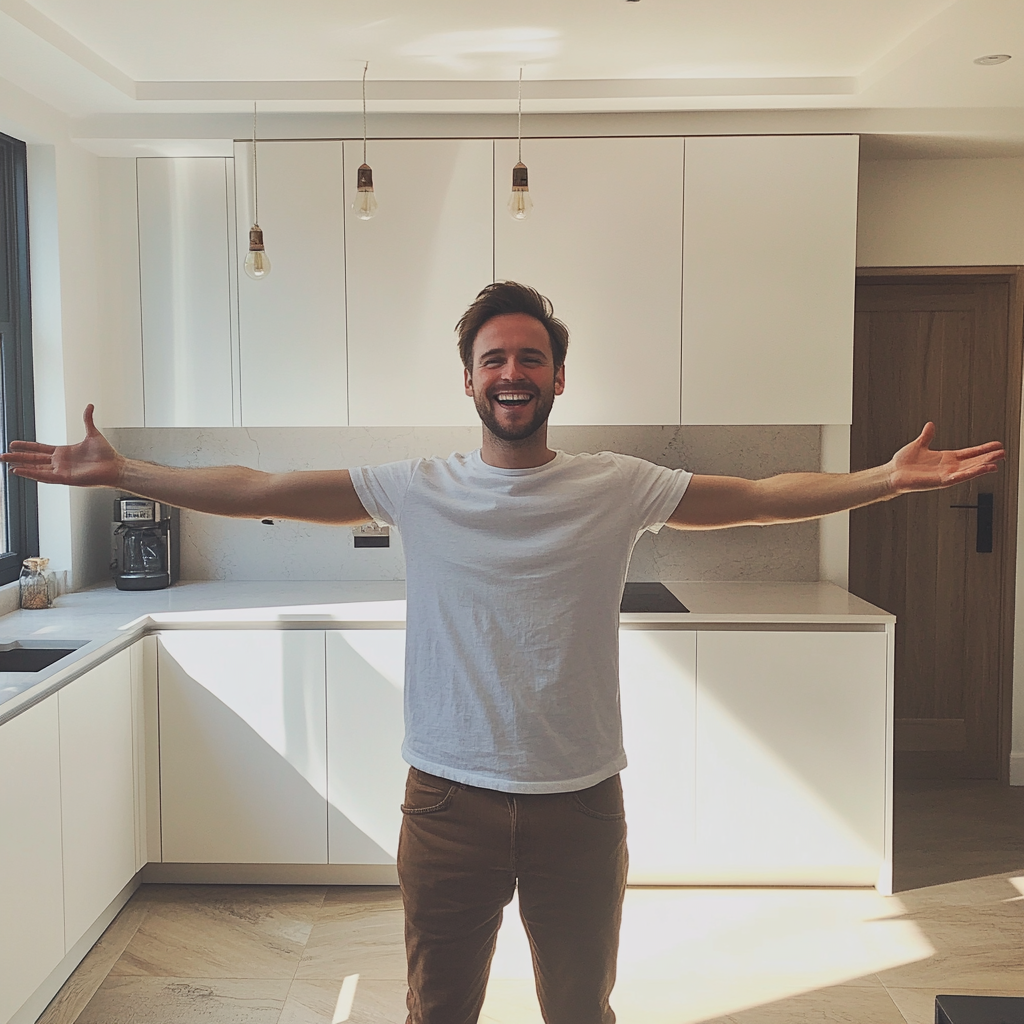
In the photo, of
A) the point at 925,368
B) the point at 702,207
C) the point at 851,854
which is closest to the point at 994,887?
the point at 851,854

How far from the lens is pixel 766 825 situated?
3.47 meters

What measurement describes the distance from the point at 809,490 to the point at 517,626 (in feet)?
1.97

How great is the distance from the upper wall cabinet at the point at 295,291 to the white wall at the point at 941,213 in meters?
1.99

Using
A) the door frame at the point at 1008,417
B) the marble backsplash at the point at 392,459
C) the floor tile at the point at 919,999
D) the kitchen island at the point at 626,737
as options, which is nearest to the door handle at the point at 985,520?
the door frame at the point at 1008,417

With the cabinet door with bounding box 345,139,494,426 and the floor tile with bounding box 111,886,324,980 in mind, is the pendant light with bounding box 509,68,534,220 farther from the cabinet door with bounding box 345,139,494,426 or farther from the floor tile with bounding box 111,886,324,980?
the floor tile with bounding box 111,886,324,980

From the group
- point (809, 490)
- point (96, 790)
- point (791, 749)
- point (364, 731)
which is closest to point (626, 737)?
point (791, 749)

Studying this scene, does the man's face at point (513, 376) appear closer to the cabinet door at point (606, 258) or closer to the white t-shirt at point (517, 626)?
the white t-shirt at point (517, 626)

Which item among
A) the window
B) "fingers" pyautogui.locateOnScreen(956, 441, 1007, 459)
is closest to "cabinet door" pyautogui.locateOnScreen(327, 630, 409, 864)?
the window

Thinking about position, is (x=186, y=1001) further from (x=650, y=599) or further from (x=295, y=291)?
(x=295, y=291)

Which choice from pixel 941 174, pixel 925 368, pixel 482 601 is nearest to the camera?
pixel 482 601

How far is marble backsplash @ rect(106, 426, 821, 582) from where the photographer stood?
13.4 feet

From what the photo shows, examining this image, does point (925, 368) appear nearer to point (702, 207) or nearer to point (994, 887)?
point (702, 207)

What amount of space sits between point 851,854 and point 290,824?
1811 mm

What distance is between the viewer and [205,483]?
6.32ft
